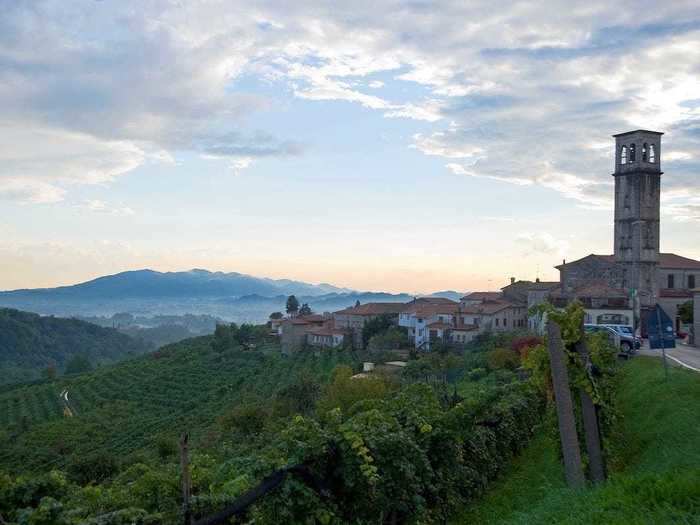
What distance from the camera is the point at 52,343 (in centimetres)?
16612

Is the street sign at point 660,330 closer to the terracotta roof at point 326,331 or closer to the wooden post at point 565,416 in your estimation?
the wooden post at point 565,416

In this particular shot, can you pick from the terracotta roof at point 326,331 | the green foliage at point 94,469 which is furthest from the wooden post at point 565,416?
the terracotta roof at point 326,331

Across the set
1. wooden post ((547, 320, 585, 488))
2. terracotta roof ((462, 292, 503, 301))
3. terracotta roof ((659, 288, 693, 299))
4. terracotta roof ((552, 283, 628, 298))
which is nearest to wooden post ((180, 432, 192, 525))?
wooden post ((547, 320, 585, 488))

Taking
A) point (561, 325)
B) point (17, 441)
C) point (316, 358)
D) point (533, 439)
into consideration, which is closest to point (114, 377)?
point (316, 358)

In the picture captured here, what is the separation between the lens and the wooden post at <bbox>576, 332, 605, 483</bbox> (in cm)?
987

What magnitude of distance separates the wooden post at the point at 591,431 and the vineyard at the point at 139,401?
29269 mm

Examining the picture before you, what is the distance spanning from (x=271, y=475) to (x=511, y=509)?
17.6 feet

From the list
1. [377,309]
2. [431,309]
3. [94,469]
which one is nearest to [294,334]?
[377,309]

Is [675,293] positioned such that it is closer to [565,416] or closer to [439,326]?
[439,326]

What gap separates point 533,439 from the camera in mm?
16484

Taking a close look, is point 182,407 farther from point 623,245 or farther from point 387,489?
point 387,489

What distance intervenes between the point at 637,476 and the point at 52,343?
177105 mm

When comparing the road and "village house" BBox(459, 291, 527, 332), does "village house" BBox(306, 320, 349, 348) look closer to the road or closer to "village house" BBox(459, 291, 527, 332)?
"village house" BBox(459, 291, 527, 332)

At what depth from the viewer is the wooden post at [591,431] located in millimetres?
9867
